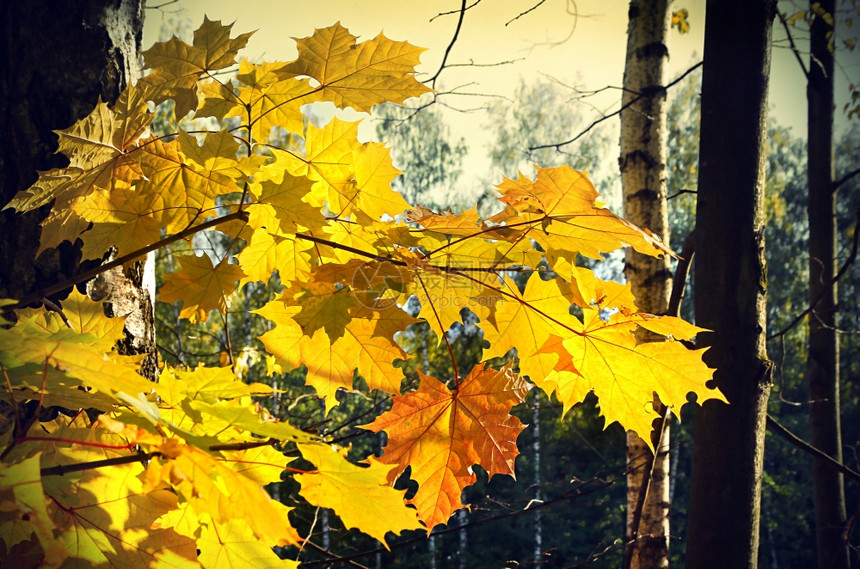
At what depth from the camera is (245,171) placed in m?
0.73

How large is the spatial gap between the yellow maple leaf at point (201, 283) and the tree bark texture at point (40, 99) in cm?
32

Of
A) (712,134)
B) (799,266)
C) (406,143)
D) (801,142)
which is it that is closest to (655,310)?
(712,134)

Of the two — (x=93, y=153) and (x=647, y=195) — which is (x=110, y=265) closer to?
(x=93, y=153)

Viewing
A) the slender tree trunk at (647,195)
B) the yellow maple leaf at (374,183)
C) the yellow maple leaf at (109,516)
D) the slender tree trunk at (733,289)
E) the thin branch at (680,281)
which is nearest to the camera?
the yellow maple leaf at (109,516)

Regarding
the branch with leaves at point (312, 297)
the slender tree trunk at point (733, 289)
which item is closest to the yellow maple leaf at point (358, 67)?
the branch with leaves at point (312, 297)

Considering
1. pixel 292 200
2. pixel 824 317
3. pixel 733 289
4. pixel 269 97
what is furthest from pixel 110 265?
pixel 824 317

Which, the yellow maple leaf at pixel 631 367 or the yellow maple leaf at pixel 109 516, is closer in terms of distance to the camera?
the yellow maple leaf at pixel 109 516

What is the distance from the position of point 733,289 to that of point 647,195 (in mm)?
706

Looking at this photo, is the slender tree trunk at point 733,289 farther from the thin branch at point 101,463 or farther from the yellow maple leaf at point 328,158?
the thin branch at point 101,463

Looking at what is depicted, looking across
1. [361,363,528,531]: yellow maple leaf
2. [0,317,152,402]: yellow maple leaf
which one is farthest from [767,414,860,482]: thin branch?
[0,317,152,402]: yellow maple leaf

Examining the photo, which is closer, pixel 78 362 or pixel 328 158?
pixel 78 362

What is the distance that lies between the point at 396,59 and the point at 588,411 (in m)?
15.0

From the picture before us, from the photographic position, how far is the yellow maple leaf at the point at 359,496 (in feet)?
1.86

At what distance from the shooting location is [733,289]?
1.40 m
